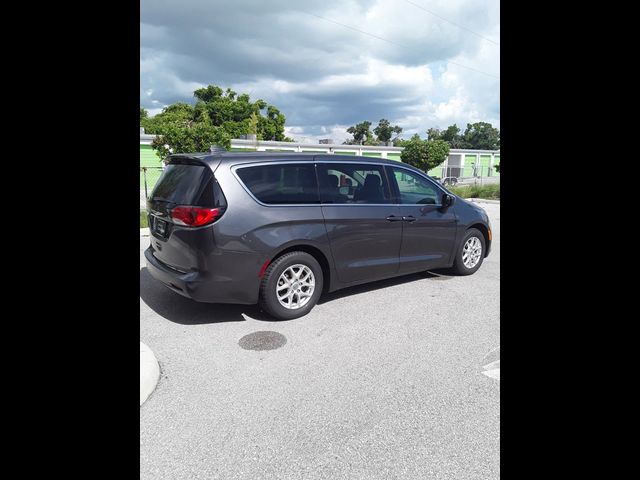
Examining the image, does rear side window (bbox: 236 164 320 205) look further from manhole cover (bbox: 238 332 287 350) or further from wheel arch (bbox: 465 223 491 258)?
wheel arch (bbox: 465 223 491 258)

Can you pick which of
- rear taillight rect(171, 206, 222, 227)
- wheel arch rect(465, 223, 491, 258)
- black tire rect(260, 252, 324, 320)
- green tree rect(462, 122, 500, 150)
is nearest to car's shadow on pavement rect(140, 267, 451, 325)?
black tire rect(260, 252, 324, 320)

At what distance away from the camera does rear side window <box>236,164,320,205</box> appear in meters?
4.03

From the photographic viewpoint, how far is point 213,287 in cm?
385

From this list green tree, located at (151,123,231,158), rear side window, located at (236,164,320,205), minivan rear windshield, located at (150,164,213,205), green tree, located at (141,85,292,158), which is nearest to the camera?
minivan rear windshield, located at (150,164,213,205)

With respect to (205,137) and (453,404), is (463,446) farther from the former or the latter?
(205,137)

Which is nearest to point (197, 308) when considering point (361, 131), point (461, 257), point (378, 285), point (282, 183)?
point (282, 183)

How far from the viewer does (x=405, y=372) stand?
10.4ft

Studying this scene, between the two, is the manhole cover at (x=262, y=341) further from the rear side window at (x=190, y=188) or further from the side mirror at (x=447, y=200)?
the side mirror at (x=447, y=200)

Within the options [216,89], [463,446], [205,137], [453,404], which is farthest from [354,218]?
[216,89]

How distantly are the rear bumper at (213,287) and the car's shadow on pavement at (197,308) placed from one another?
1.29 ft

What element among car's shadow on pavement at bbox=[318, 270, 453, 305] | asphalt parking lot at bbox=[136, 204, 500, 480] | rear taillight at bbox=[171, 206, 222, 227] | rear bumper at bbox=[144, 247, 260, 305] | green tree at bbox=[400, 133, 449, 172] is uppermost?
green tree at bbox=[400, 133, 449, 172]

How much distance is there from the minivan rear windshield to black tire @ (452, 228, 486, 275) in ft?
12.2

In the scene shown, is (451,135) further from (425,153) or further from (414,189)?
(414,189)
